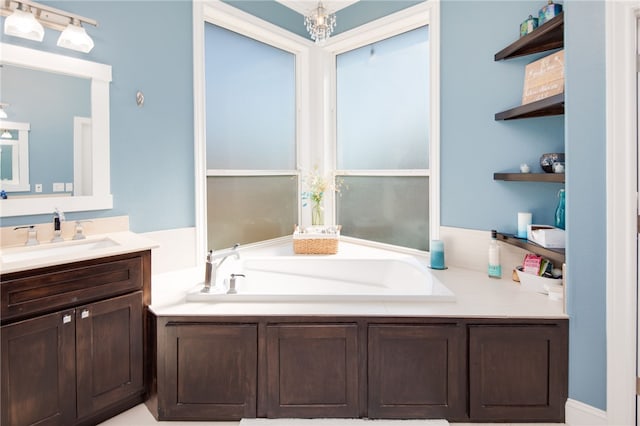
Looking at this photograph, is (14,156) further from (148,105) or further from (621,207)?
(621,207)

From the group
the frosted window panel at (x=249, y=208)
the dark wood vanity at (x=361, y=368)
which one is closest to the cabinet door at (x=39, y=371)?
the dark wood vanity at (x=361, y=368)

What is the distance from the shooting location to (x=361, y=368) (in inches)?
74.9

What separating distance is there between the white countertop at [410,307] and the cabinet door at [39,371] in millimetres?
425

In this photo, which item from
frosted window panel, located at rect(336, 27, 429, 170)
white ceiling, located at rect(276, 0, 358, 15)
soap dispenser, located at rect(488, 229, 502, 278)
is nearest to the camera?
soap dispenser, located at rect(488, 229, 502, 278)

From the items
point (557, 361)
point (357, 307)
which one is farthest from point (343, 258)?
point (557, 361)

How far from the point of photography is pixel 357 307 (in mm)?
1979

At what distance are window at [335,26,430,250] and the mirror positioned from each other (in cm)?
205

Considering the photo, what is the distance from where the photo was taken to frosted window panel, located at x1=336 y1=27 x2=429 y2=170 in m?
3.04

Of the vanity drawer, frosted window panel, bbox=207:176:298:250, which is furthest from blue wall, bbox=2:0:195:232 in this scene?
the vanity drawer

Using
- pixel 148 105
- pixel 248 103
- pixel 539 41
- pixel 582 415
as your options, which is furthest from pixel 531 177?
pixel 148 105

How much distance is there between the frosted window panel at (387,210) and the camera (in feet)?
10.1

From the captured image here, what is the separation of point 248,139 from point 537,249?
7.93ft

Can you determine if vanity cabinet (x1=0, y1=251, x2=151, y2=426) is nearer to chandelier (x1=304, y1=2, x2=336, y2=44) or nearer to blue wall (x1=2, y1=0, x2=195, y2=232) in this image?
blue wall (x1=2, y1=0, x2=195, y2=232)

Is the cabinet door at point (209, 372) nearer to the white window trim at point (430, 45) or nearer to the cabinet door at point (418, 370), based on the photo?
the cabinet door at point (418, 370)
